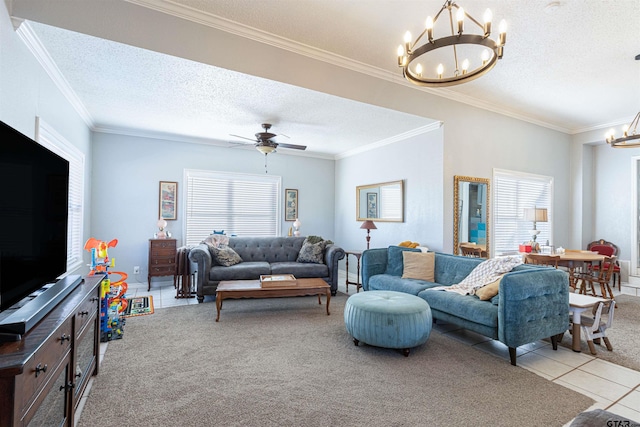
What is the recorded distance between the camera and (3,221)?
1.33m

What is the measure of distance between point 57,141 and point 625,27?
6.12 meters

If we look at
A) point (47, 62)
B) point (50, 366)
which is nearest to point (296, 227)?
point (47, 62)

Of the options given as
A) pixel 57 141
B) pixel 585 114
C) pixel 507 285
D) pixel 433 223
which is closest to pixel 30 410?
pixel 507 285

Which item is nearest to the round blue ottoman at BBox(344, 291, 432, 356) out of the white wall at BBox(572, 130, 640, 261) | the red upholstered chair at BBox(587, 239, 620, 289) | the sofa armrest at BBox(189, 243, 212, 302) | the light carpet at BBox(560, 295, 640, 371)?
the light carpet at BBox(560, 295, 640, 371)

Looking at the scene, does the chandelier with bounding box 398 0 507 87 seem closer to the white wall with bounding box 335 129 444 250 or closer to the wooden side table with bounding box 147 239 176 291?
the white wall with bounding box 335 129 444 250

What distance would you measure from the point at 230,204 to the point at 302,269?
240cm

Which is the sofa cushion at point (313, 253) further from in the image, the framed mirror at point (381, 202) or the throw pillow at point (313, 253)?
the framed mirror at point (381, 202)

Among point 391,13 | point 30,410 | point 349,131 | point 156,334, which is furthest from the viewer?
point 349,131

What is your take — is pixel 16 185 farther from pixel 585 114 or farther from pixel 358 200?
pixel 585 114

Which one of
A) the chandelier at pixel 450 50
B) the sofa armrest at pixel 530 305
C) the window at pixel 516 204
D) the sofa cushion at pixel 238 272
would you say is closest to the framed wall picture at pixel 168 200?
the sofa cushion at pixel 238 272

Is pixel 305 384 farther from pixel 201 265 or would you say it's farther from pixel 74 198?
pixel 74 198

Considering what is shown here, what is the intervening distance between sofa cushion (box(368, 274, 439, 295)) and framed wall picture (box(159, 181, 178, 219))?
155 inches

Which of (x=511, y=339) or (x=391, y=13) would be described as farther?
(x=391, y=13)

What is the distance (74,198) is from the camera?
14.4 feet
